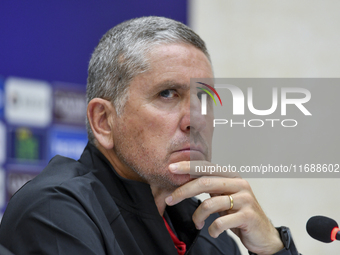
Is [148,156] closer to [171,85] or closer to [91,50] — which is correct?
[171,85]

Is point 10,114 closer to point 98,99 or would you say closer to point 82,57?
point 82,57

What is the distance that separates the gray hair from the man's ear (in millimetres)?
31

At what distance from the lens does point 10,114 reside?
8.34 feet

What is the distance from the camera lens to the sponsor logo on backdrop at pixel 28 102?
8.37 ft

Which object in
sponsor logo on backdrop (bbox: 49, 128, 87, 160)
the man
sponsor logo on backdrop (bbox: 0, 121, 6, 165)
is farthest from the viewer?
sponsor logo on backdrop (bbox: 49, 128, 87, 160)

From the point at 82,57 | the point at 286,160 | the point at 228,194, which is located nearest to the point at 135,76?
the point at 228,194

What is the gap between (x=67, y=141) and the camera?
2771 millimetres

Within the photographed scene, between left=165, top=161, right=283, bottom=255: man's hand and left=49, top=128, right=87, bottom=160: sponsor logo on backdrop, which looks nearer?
left=165, top=161, right=283, bottom=255: man's hand

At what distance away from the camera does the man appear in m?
1.43

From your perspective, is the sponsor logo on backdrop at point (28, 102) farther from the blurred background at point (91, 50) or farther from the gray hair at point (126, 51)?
the gray hair at point (126, 51)

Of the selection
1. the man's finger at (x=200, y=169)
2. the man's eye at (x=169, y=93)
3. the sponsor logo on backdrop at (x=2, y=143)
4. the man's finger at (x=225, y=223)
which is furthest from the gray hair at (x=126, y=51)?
the sponsor logo on backdrop at (x=2, y=143)

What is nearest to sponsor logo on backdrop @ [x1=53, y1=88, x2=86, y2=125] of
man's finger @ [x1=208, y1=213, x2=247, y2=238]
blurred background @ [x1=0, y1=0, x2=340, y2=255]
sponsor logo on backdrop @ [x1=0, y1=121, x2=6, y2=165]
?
blurred background @ [x1=0, y1=0, x2=340, y2=255]

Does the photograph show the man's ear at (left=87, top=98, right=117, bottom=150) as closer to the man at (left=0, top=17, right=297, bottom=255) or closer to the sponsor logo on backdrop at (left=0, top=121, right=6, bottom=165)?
the man at (left=0, top=17, right=297, bottom=255)

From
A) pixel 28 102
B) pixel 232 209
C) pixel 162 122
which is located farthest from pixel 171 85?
pixel 28 102
